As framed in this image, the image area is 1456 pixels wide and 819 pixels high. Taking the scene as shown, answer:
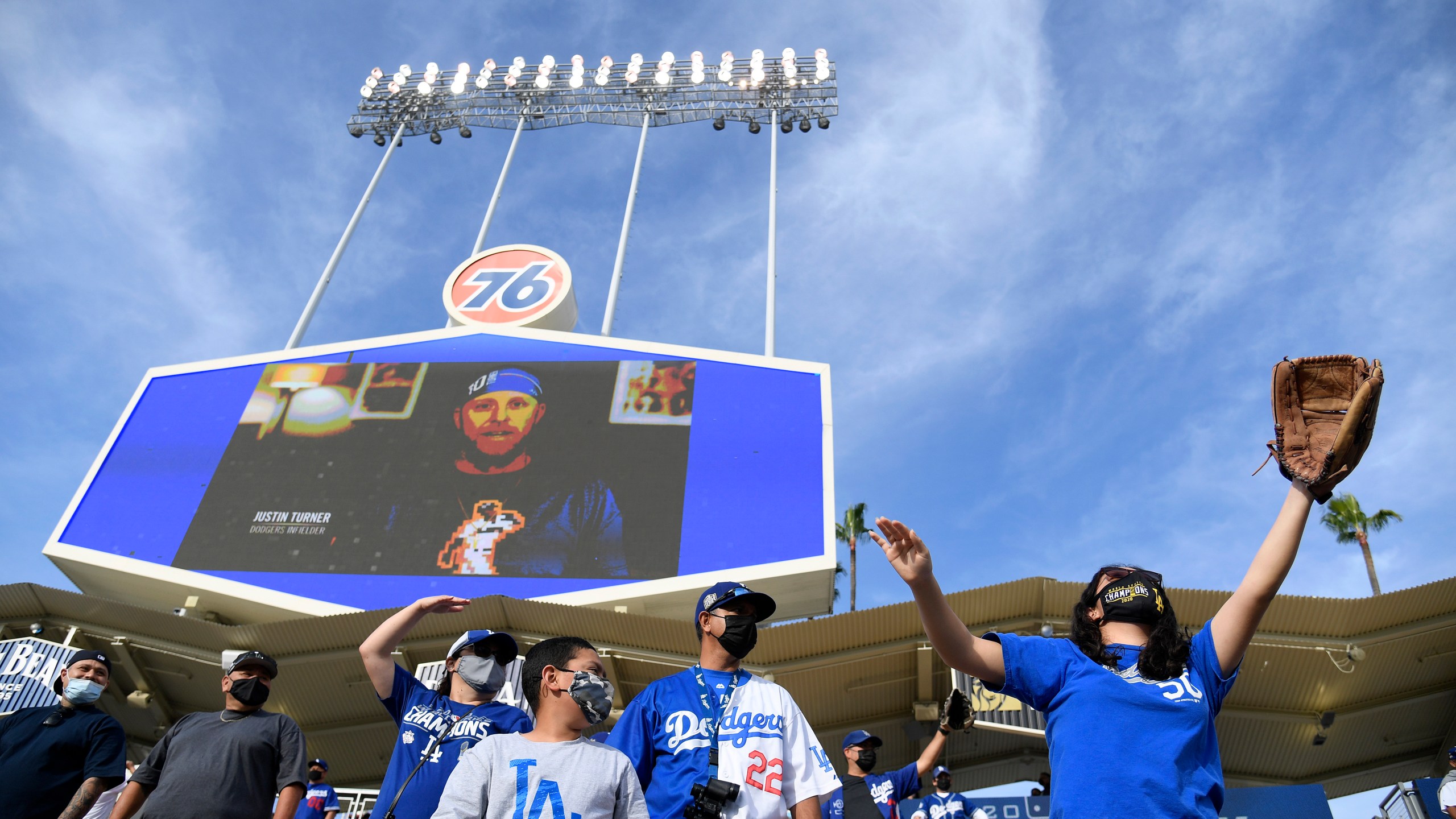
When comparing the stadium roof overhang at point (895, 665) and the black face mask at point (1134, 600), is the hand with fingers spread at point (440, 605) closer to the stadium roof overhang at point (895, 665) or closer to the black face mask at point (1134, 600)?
the black face mask at point (1134, 600)

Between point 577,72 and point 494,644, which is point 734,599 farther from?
point 577,72

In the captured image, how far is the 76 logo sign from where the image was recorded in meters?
13.6

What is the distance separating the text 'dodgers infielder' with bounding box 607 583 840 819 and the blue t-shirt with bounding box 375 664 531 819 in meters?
0.81

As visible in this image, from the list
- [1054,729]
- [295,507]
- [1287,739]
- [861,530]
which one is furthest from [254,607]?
[861,530]

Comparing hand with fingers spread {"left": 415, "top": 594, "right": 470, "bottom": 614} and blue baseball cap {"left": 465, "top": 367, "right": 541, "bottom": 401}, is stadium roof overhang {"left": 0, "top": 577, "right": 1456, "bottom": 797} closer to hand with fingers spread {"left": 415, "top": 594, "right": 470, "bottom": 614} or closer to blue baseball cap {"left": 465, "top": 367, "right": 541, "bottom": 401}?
blue baseball cap {"left": 465, "top": 367, "right": 541, "bottom": 401}

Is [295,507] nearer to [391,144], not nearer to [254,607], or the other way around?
[254,607]

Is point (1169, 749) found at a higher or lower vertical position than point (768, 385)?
lower

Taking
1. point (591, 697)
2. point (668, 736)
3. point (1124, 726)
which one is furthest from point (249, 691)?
point (1124, 726)

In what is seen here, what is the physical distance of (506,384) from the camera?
475 inches

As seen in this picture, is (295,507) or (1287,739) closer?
(1287,739)

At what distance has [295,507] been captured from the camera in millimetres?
10797

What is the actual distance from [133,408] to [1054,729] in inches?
565

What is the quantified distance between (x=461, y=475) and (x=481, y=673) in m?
7.66

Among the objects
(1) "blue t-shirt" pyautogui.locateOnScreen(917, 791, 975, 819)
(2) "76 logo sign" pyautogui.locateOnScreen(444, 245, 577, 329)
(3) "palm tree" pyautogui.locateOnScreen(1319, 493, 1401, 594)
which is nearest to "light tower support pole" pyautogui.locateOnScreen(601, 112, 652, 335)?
(2) "76 logo sign" pyautogui.locateOnScreen(444, 245, 577, 329)
